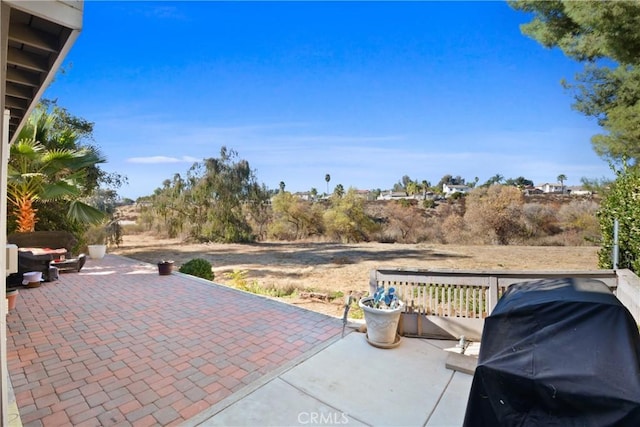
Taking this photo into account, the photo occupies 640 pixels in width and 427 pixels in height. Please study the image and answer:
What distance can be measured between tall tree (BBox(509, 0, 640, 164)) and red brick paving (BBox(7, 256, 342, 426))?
18.4 feet

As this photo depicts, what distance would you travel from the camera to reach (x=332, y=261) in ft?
32.8

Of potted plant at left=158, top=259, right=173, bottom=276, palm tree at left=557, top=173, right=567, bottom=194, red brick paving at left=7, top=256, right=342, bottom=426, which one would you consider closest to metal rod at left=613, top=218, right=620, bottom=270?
red brick paving at left=7, top=256, right=342, bottom=426

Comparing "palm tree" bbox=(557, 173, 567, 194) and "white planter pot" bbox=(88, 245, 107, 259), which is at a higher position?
"palm tree" bbox=(557, 173, 567, 194)

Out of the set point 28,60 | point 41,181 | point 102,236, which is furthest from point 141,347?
point 102,236

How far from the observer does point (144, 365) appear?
2.92 metres

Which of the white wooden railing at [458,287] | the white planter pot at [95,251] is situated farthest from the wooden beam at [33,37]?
the white planter pot at [95,251]

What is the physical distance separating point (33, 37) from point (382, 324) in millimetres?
3510

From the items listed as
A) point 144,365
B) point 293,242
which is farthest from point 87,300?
point 293,242

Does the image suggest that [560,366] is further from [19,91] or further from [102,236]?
[102,236]

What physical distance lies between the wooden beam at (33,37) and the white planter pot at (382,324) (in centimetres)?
327

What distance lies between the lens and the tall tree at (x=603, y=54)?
13.8ft

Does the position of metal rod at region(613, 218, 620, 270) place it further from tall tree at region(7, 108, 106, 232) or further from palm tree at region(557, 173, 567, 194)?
palm tree at region(557, 173, 567, 194)

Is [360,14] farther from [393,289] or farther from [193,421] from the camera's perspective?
[193,421]
